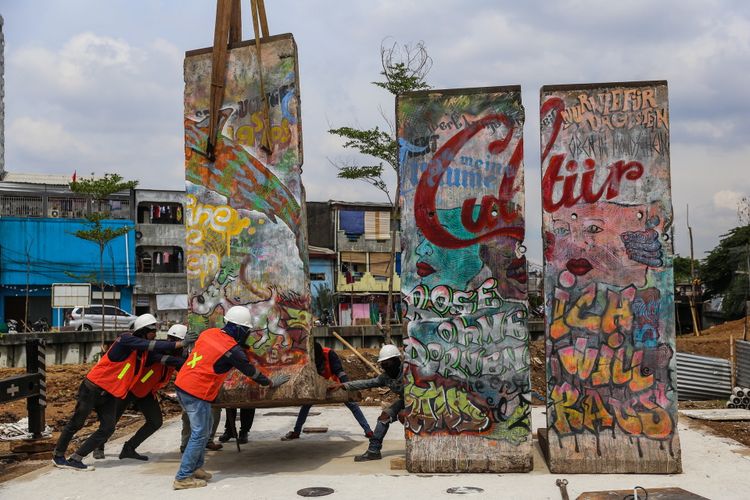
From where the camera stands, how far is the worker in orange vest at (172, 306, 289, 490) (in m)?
8.42

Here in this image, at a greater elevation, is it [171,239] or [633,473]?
[171,239]

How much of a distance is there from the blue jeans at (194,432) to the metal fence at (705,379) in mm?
13041

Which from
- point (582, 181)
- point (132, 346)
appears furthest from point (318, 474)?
point (582, 181)

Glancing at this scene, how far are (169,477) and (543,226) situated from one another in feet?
16.5

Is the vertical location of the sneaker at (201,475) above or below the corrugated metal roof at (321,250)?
below

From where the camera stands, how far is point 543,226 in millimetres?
8945

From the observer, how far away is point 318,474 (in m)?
9.05

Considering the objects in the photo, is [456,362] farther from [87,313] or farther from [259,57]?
[87,313]

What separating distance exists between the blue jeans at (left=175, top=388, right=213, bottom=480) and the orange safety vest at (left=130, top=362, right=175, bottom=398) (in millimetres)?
1770

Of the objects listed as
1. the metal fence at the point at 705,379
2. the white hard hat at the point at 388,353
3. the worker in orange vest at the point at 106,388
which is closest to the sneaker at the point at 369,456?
the white hard hat at the point at 388,353

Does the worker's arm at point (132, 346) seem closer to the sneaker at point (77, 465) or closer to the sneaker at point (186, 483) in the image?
the sneaker at point (77, 465)

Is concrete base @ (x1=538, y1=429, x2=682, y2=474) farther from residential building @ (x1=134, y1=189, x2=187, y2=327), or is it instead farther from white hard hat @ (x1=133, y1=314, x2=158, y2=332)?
residential building @ (x1=134, y1=189, x2=187, y2=327)

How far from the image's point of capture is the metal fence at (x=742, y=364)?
1783cm

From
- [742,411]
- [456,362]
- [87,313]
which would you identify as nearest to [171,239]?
[87,313]
